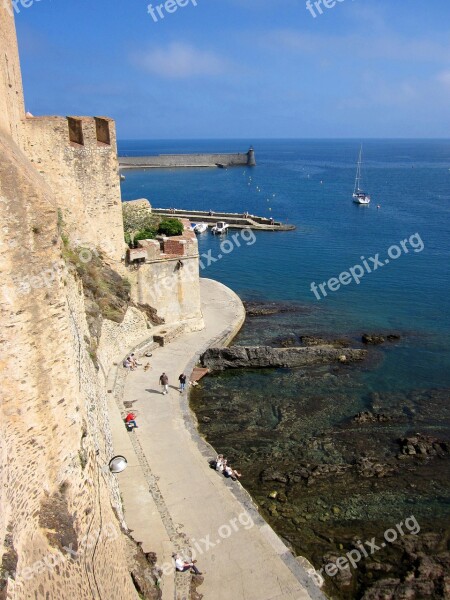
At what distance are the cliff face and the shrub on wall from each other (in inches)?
662

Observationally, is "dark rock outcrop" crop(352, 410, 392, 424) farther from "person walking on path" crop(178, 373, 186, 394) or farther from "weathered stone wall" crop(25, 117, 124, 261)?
"weathered stone wall" crop(25, 117, 124, 261)

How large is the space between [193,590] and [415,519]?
6331 millimetres

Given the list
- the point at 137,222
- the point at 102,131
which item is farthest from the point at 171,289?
the point at 102,131

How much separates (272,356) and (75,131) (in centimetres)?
1154

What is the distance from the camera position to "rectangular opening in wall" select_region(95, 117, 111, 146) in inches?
750

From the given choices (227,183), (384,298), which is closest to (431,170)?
(227,183)

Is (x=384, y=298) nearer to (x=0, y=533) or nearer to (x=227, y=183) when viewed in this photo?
(x=0, y=533)

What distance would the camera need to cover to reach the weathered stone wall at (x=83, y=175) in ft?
56.4

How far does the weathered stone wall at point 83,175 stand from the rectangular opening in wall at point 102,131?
0.16 ft

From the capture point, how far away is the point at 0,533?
608 centimetres

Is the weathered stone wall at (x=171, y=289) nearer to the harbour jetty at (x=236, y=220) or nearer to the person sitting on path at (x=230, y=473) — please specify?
the person sitting on path at (x=230, y=473)

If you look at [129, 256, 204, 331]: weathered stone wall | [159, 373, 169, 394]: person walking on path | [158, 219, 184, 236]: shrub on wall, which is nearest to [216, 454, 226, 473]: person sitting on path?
[159, 373, 169, 394]: person walking on path

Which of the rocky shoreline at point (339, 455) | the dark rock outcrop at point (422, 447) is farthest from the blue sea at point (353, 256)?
the dark rock outcrop at point (422, 447)

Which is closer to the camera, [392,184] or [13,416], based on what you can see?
[13,416]
